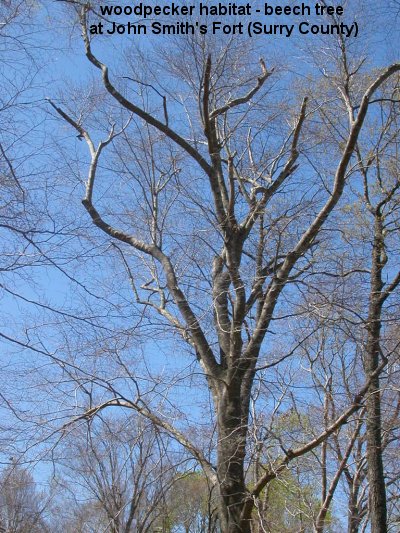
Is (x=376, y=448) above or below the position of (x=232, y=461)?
above

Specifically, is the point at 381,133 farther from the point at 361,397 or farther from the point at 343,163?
the point at 361,397

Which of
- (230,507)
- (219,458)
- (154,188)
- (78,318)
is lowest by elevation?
(230,507)

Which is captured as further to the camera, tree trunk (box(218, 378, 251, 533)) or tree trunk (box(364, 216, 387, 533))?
tree trunk (box(364, 216, 387, 533))

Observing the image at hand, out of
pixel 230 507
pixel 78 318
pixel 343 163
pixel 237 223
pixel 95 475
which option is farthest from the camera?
pixel 95 475

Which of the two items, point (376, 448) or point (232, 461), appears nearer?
point (232, 461)

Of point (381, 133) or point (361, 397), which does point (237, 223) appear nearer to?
point (361, 397)

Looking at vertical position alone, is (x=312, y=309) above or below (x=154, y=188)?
below

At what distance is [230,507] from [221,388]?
119cm

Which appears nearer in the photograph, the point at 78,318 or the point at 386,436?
the point at 78,318

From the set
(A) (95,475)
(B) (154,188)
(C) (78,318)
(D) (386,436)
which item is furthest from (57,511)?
(C) (78,318)

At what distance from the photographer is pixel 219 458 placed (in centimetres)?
636

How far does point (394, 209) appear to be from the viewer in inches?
410

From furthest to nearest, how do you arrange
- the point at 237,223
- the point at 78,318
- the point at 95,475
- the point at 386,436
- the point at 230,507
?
1. the point at 95,475
2. the point at 386,436
3. the point at 237,223
4. the point at 230,507
5. the point at 78,318

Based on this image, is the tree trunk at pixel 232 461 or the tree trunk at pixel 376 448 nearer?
the tree trunk at pixel 232 461
